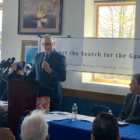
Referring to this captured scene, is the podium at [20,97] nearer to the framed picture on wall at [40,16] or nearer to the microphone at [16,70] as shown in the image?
the microphone at [16,70]

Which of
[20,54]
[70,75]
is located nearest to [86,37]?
[70,75]

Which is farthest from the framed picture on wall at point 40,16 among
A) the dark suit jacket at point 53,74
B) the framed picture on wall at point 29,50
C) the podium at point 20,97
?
the podium at point 20,97

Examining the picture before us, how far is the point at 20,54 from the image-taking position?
207 inches

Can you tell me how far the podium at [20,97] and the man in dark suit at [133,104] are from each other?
1114 mm

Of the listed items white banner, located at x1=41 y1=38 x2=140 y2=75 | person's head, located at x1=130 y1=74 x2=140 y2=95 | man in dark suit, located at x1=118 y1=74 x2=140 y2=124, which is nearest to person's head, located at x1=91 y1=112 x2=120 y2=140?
man in dark suit, located at x1=118 y1=74 x2=140 y2=124

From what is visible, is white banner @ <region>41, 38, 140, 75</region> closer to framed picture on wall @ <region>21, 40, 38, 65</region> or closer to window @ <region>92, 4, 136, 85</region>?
window @ <region>92, 4, 136, 85</region>

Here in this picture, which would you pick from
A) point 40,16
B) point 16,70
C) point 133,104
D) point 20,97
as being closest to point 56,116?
point 20,97

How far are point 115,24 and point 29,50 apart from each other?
1829mm

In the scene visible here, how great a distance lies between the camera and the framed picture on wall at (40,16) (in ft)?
15.7

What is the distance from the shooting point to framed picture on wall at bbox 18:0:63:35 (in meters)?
4.78

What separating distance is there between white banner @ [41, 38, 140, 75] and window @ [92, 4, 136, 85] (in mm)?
399

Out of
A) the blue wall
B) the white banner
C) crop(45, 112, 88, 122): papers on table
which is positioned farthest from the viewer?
the blue wall

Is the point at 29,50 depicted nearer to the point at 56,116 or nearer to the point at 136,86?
the point at 56,116

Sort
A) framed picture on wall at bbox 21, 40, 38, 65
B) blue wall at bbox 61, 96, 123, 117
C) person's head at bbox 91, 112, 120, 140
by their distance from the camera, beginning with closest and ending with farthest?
person's head at bbox 91, 112, 120, 140
blue wall at bbox 61, 96, 123, 117
framed picture on wall at bbox 21, 40, 38, 65
